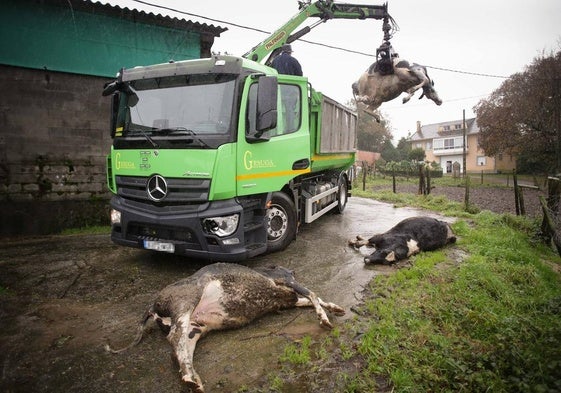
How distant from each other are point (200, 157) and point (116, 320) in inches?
77.5

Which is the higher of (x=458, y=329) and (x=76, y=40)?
(x=76, y=40)

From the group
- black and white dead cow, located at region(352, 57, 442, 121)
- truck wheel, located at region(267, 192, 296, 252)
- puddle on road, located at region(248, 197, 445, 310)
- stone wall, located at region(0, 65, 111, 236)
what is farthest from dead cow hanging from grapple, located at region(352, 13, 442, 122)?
stone wall, located at region(0, 65, 111, 236)

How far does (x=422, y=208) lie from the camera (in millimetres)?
10180

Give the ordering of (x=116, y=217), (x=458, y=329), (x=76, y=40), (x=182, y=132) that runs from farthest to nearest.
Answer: (x=76, y=40), (x=116, y=217), (x=182, y=132), (x=458, y=329)

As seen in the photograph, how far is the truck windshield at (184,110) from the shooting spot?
13.2 ft

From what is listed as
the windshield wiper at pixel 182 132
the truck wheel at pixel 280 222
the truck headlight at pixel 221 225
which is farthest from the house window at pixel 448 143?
the windshield wiper at pixel 182 132

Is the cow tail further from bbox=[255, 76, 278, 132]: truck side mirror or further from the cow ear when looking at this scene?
the cow ear

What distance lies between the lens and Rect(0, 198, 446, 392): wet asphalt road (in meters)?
2.32

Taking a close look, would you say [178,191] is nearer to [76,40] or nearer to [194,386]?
[194,386]

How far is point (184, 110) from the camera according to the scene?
4.18 m

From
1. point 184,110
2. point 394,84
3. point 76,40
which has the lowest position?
point 184,110

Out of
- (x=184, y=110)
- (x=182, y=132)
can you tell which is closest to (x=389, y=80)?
(x=184, y=110)

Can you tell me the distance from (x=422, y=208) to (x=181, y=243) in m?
8.45

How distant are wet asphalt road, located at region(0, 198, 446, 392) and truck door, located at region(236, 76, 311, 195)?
4.32 ft
